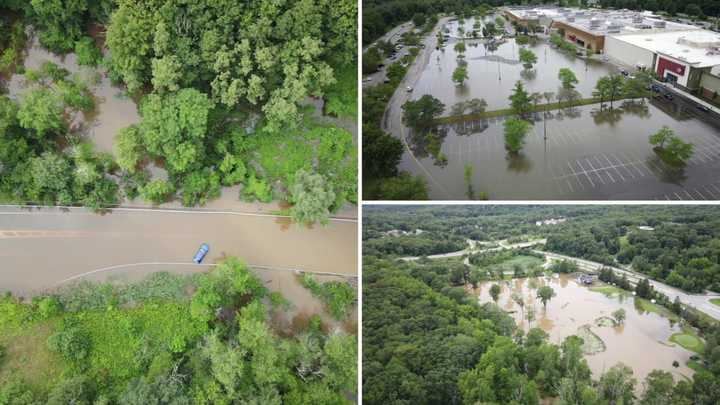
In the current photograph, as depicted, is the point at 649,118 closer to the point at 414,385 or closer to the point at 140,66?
the point at 414,385

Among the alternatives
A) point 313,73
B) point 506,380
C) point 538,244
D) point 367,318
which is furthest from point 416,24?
point 506,380

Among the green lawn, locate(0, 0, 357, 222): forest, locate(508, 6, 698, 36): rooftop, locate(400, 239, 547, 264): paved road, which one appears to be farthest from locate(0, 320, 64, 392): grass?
locate(508, 6, 698, 36): rooftop

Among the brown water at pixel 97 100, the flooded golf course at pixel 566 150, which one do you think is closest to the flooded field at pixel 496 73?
the flooded golf course at pixel 566 150

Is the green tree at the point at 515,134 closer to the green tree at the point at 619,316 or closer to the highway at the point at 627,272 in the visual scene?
the highway at the point at 627,272

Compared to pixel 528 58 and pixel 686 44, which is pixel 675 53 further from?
pixel 528 58

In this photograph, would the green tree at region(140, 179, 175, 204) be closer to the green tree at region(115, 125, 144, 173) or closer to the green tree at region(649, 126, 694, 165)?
the green tree at region(115, 125, 144, 173)

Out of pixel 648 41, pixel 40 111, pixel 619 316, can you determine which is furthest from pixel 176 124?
pixel 648 41
